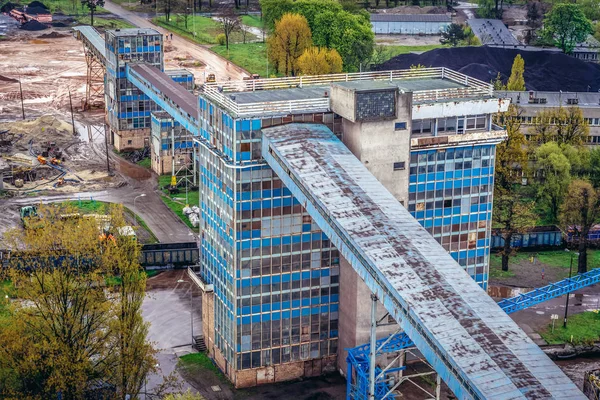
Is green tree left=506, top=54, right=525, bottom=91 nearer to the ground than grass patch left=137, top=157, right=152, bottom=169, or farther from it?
farther from it

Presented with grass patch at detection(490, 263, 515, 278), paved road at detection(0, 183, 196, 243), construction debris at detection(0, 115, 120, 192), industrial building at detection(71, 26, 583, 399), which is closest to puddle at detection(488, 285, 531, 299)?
grass patch at detection(490, 263, 515, 278)

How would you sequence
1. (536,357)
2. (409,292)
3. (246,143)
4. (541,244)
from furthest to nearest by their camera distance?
(541,244) < (246,143) < (409,292) < (536,357)

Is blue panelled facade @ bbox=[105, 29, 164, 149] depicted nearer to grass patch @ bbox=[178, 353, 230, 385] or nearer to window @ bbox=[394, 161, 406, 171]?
grass patch @ bbox=[178, 353, 230, 385]

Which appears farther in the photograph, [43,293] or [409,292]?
[43,293]

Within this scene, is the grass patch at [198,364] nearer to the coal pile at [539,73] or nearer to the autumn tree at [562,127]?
the autumn tree at [562,127]

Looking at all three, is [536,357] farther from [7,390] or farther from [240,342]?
[7,390]

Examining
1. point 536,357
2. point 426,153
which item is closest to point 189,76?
point 426,153

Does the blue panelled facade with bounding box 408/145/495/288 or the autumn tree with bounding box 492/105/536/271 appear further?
the autumn tree with bounding box 492/105/536/271
